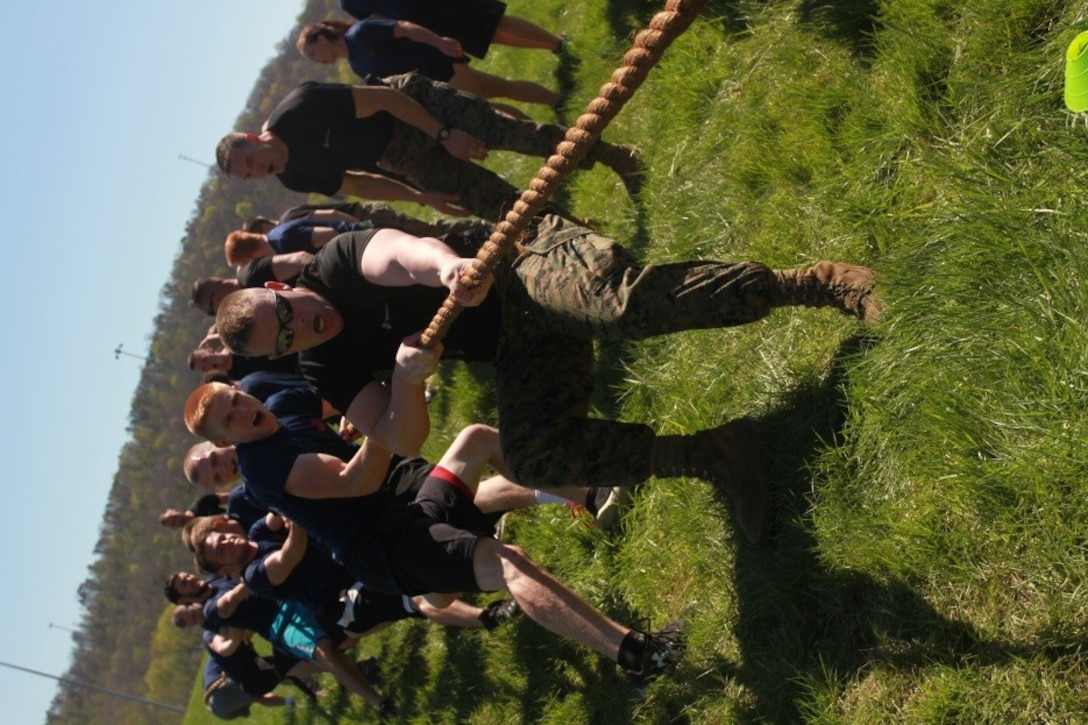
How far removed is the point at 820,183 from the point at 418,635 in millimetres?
4722

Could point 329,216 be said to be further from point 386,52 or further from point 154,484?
point 154,484

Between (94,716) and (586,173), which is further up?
(586,173)

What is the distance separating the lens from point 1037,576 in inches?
109

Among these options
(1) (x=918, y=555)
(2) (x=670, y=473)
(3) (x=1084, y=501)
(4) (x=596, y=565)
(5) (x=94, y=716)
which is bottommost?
(5) (x=94, y=716)

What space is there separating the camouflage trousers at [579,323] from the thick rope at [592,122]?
0.49m

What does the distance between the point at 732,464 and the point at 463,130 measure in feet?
10.2

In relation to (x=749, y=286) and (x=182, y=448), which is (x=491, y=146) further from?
(x=182, y=448)

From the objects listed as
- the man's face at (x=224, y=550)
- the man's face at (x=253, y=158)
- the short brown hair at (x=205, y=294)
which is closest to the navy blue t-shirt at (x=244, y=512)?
the man's face at (x=224, y=550)

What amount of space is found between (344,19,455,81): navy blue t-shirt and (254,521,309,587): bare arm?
3.25 meters

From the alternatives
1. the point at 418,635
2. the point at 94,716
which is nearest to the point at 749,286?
the point at 418,635

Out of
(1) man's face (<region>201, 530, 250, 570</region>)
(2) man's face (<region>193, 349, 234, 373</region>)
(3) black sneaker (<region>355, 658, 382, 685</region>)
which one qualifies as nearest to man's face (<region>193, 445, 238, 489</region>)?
(1) man's face (<region>201, 530, 250, 570</region>)

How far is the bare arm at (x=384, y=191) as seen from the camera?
22.7ft

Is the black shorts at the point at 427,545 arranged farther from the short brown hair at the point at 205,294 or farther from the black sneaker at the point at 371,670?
the short brown hair at the point at 205,294

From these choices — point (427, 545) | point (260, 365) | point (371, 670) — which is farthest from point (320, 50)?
point (371, 670)
